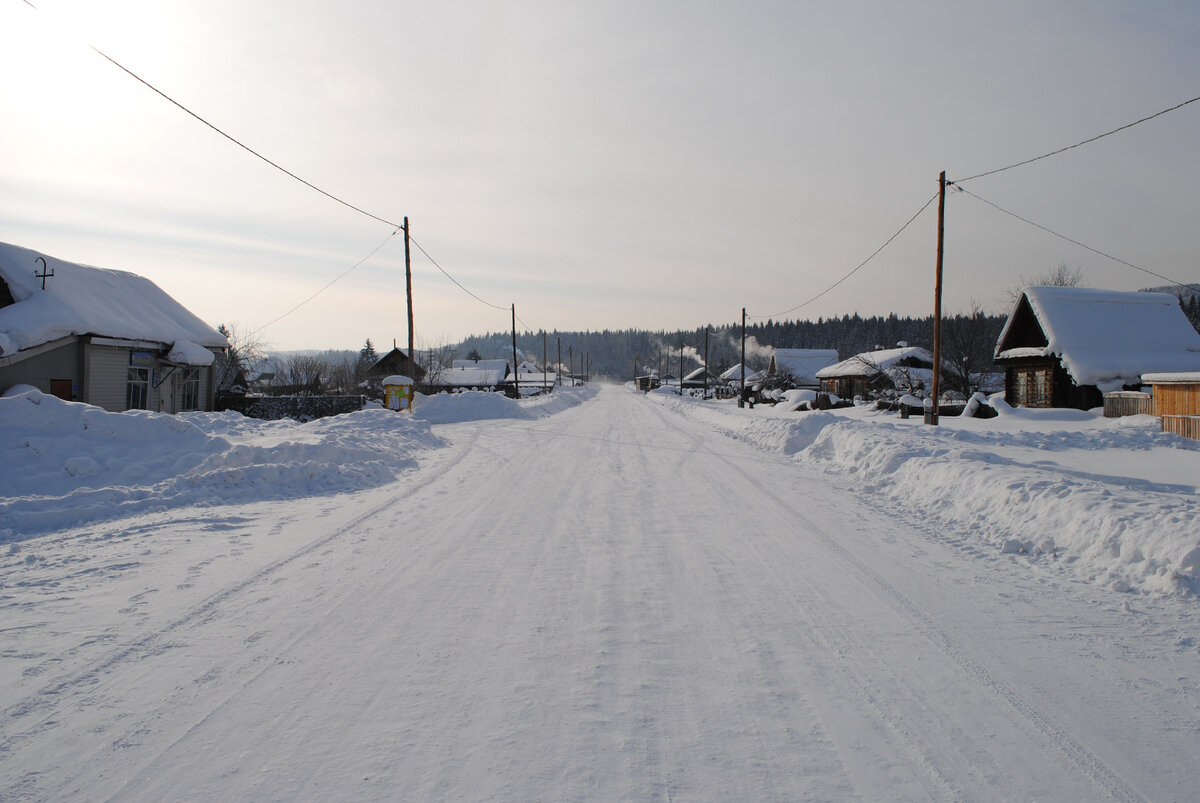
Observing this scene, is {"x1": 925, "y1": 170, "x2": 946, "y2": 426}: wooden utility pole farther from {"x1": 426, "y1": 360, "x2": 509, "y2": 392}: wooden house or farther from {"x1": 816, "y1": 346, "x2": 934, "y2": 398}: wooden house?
{"x1": 426, "y1": 360, "x2": 509, "y2": 392}: wooden house

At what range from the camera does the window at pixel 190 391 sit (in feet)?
88.1

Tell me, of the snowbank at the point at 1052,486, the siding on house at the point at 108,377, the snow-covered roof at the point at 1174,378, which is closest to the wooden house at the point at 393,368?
the siding on house at the point at 108,377

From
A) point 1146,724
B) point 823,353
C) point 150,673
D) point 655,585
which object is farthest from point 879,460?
point 823,353

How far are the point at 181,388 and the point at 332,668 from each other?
2708 centimetres

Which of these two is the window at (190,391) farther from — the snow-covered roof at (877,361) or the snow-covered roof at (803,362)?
the snow-covered roof at (803,362)

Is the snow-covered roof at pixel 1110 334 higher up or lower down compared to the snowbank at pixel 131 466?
higher up

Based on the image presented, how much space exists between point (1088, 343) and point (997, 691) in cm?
3241

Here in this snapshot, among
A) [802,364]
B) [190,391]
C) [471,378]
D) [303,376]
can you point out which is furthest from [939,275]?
[303,376]

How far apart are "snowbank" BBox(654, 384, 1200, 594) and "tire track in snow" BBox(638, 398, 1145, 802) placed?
2195mm

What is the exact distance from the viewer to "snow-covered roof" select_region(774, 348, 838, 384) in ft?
235

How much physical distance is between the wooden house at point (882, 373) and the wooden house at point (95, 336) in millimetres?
38474

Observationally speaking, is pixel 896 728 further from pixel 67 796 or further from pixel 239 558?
pixel 239 558

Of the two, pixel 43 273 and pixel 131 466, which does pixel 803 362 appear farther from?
pixel 131 466

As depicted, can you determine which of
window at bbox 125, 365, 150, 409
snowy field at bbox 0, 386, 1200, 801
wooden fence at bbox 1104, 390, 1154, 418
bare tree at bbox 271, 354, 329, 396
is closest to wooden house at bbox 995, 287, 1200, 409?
wooden fence at bbox 1104, 390, 1154, 418
